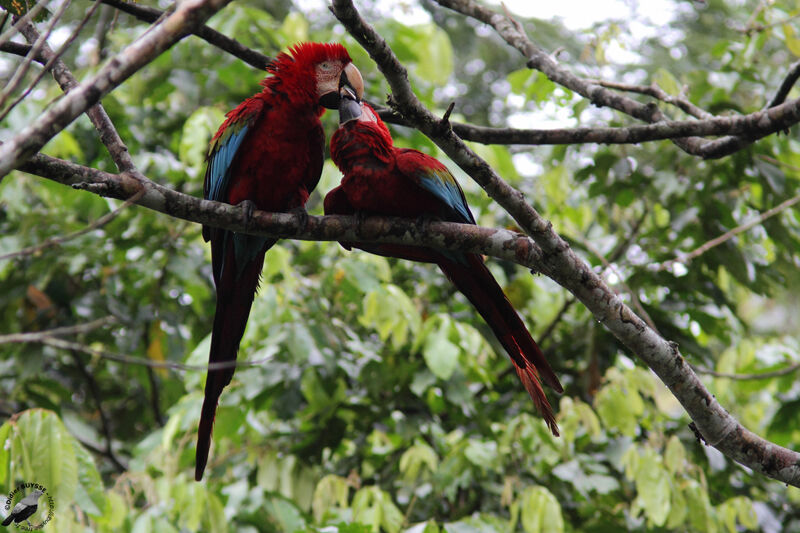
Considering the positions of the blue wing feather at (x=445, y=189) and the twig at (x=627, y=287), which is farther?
the twig at (x=627, y=287)

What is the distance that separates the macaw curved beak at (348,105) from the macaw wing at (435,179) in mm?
197

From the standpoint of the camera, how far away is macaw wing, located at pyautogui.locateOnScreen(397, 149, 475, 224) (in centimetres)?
212

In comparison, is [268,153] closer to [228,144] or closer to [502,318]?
[228,144]

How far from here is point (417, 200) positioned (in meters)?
2.19

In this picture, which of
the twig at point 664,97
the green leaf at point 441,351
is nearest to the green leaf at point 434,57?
the twig at point 664,97

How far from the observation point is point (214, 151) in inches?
96.5

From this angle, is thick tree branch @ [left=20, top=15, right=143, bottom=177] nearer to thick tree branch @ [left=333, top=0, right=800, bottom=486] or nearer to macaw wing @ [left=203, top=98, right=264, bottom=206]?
macaw wing @ [left=203, top=98, right=264, bottom=206]

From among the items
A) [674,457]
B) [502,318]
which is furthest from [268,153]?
[674,457]

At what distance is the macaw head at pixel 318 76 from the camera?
236 cm

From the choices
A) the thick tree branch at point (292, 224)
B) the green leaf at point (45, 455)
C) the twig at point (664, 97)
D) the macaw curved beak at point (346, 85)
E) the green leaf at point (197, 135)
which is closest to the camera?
the thick tree branch at point (292, 224)

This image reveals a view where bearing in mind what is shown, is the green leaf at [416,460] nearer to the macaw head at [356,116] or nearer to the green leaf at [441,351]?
the green leaf at [441,351]

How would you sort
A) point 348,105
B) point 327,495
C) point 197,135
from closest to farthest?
point 348,105 → point 327,495 → point 197,135

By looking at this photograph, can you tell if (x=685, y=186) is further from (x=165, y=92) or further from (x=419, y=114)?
(x=165, y=92)

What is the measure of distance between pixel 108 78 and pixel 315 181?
138 cm
